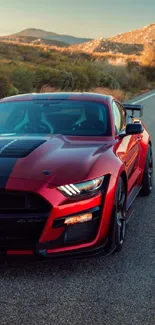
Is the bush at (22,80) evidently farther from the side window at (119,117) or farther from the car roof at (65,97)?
the car roof at (65,97)

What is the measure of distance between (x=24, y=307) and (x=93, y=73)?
2769 centimetres

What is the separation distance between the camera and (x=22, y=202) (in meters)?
4.36

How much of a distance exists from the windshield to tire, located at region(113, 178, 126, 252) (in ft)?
2.90

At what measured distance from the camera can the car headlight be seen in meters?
4.43

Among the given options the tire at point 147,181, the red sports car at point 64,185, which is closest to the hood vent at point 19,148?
the red sports car at point 64,185

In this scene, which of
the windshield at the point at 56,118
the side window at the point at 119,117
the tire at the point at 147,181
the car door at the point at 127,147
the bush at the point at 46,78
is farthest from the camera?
the bush at the point at 46,78

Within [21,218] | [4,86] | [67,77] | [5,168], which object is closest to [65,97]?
[5,168]

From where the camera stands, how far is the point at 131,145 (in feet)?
20.9

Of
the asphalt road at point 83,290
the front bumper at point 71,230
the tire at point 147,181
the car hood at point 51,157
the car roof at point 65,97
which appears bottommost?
the tire at point 147,181

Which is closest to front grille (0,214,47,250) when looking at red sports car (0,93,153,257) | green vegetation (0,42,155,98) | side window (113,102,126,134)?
red sports car (0,93,153,257)

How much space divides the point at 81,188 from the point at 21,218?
1.88 feet

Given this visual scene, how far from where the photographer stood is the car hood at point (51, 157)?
14.8 ft

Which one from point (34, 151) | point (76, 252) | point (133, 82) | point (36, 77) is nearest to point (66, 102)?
point (34, 151)

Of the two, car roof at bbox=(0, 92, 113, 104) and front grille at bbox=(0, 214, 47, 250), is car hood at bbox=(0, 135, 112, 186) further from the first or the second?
car roof at bbox=(0, 92, 113, 104)
